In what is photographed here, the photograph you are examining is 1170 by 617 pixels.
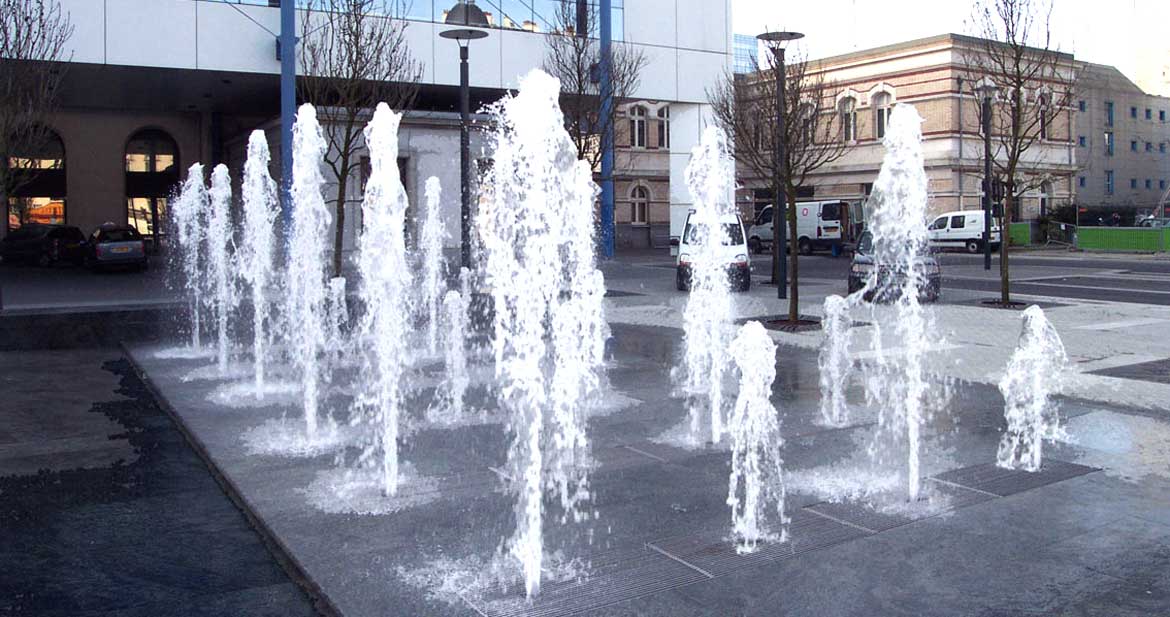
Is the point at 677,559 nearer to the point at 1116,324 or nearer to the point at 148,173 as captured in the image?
the point at 1116,324

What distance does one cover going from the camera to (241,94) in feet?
103

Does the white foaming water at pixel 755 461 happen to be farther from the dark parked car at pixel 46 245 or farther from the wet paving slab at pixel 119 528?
the dark parked car at pixel 46 245

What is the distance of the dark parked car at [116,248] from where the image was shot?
94.7ft

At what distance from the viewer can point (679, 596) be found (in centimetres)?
437

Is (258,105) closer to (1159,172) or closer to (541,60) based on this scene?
(541,60)

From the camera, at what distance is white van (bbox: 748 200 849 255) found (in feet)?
123

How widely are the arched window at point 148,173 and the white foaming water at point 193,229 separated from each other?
86 centimetres

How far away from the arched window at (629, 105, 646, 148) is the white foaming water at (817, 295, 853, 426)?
33.0m

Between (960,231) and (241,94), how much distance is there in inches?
997

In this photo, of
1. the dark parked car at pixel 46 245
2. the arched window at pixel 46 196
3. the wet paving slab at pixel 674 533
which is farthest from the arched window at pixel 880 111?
the wet paving slab at pixel 674 533

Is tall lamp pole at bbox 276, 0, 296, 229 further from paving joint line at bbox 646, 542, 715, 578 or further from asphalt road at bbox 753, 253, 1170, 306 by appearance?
paving joint line at bbox 646, 542, 715, 578

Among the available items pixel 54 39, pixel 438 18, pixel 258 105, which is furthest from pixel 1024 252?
pixel 54 39

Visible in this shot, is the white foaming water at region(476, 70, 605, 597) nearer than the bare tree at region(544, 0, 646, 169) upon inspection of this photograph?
Yes

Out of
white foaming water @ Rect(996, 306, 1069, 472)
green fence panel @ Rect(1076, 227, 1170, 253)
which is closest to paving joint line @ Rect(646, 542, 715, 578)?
white foaming water @ Rect(996, 306, 1069, 472)
